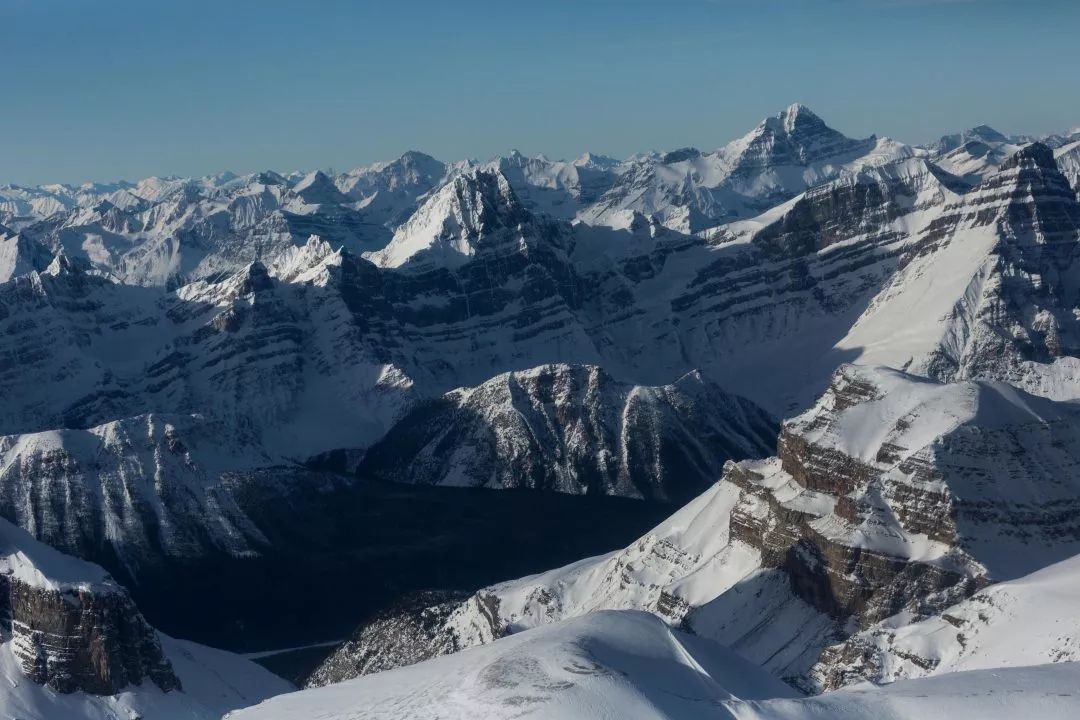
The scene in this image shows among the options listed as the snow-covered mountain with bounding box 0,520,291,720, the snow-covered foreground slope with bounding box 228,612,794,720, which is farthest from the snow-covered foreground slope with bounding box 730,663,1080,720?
the snow-covered mountain with bounding box 0,520,291,720

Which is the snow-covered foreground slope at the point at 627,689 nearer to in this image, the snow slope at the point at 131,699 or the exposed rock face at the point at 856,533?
the exposed rock face at the point at 856,533

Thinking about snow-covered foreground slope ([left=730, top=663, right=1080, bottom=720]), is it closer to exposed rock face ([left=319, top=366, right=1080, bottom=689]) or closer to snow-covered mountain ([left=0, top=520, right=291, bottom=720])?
exposed rock face ([left=319, top=366, right=1080, bottom=689])

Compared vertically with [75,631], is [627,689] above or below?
above

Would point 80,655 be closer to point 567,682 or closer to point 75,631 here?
point 75,631

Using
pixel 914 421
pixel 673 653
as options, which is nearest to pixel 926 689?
pixel 673 653

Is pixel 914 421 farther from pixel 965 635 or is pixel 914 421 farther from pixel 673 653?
pixel 673 653

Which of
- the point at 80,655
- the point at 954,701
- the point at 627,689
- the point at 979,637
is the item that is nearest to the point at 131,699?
the point at 80,655
